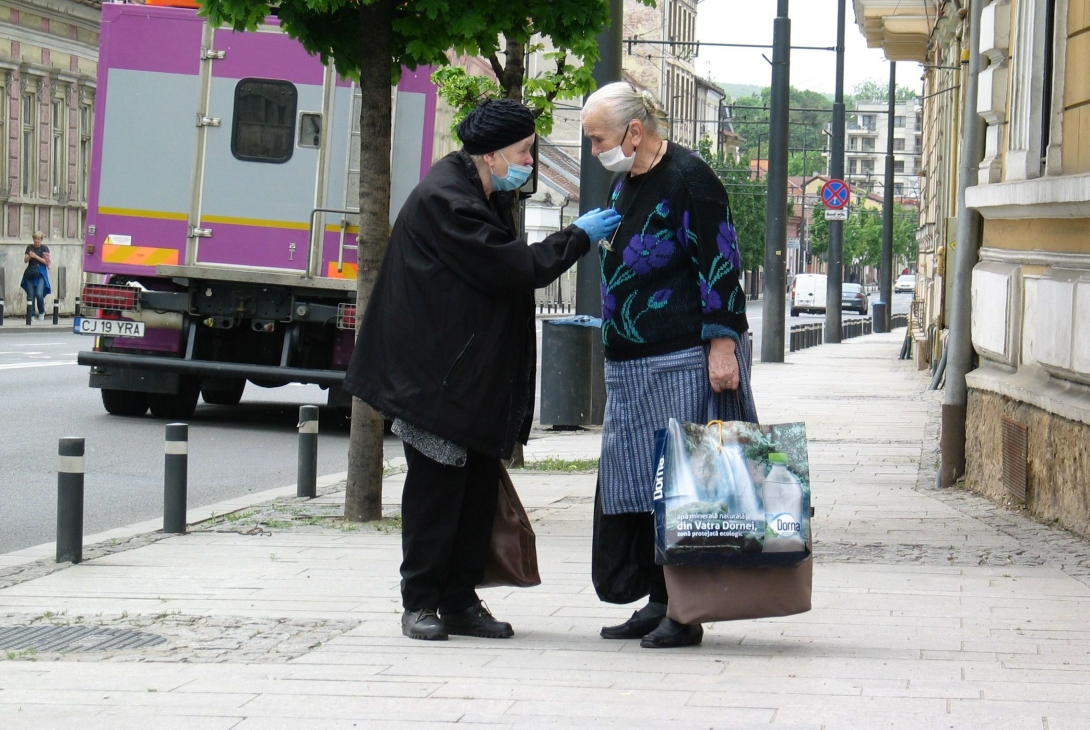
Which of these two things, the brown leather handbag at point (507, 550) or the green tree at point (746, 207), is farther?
the green tree at point (746, 207)

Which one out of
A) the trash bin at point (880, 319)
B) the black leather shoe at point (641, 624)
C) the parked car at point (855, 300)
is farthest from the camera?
the parked car at point (855, 300)

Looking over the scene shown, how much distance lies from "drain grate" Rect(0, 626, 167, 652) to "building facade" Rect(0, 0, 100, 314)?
1383 inches

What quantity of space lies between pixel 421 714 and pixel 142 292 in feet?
35.2

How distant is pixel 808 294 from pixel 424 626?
7620 centimetres

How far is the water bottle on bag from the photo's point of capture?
16.9 feet


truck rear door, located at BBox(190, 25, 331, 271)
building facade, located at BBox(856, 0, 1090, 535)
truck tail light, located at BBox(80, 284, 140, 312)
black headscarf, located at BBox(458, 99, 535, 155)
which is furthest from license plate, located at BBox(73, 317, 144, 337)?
black headscarf, located at BBox(458, 99, 535, 155)

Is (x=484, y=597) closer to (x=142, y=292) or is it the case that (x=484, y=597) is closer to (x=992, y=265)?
(x=992, y=265)

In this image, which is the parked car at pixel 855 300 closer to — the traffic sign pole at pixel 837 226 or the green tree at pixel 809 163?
the traffic sign pole at pixel 837 226

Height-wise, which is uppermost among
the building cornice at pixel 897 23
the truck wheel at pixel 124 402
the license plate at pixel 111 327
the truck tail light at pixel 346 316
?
the building cornice at pixel 897 23

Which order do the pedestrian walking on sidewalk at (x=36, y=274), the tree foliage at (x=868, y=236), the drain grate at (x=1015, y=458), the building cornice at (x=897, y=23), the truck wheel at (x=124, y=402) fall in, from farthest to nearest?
the tree foliage at (x=868, y=236), the pedestrian walking on sidewalk at (x=36, y=274), the building cornice at (x=897, y=23), the truck wheel at (x=124, y=402), the drain grate at (x=1015, y=458)

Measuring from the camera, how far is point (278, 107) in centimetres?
1465

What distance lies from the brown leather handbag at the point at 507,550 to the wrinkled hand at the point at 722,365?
777 millimetres

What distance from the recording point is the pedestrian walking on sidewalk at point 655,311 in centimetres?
537

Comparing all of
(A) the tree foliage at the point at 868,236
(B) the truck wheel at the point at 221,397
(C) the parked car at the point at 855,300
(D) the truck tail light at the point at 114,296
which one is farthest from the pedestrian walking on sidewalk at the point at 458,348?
(A) the tree foliage at the point at 868,236
